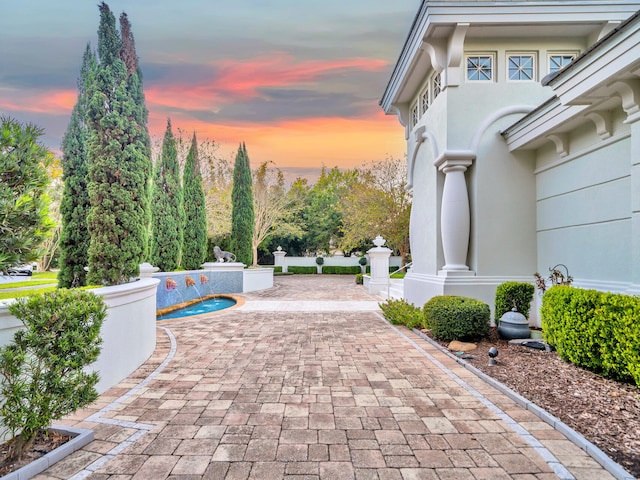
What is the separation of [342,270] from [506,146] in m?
21.6

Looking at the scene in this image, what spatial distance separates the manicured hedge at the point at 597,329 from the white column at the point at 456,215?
273cm

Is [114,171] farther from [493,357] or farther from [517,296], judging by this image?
[517,296]

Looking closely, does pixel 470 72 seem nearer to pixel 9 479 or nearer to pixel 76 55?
pixel 9 479

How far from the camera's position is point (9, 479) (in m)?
2.12

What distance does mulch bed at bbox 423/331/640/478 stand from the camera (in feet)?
8.63

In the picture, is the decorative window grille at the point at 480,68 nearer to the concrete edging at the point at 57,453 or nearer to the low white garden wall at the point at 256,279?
the concrete edging at the point at 57,453

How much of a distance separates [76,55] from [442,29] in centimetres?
995

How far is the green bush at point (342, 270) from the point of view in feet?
92.7

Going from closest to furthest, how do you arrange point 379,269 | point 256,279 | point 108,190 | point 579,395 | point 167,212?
1. point 579,395
2. point 108,190
3. point 167,212
4. point 379,269
5. point 256,279

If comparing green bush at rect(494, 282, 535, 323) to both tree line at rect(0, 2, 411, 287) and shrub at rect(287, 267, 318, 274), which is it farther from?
shrub at rect(287, 267, 318, 274)

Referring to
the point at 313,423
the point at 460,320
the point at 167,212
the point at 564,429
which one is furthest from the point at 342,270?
the point at 564,429

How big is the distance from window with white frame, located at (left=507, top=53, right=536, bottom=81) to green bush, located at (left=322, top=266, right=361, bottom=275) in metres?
21.6

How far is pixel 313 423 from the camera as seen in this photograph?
3078 mm

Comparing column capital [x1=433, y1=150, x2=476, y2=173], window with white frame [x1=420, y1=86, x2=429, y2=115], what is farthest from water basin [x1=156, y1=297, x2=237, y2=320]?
window with white frame [x1=420, y1=86, x2=429, y2=115]
